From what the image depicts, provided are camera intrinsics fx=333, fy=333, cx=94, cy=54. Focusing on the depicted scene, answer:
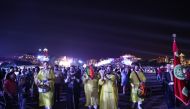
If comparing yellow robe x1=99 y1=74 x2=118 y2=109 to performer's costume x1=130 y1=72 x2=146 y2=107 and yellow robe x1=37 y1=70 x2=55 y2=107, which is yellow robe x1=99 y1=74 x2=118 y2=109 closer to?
performer's costume x1=130 y1=72 x2=146 y2=107

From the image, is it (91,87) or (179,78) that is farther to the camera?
(91,87)

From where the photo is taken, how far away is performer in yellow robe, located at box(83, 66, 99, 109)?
14.8m

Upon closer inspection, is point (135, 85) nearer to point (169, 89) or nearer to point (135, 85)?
point (135, 85)

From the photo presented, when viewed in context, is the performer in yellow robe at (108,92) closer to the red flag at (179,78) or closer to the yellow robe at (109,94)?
the yellow robe at (109,94)

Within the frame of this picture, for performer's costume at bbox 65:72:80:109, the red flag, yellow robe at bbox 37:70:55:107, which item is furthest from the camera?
performer's costume at bbox 65:72:80:109

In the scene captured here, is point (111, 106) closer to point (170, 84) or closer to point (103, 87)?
point (103, 87)

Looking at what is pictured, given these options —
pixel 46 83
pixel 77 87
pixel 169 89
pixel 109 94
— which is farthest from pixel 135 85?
pixel 46 83

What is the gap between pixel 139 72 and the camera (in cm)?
1503

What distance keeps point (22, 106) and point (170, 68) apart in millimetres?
6662

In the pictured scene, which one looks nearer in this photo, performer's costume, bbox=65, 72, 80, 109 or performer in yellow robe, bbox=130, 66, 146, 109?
performer's costume, bbox=65, 72, 80, 109

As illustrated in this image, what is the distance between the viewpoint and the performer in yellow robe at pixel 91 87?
14820mm

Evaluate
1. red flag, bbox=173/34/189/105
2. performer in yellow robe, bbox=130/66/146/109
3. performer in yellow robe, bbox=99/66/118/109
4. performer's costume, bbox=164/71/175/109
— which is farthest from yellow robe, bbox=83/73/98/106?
red flag, bbox=173/34/189/105

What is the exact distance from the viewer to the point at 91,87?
1501cm

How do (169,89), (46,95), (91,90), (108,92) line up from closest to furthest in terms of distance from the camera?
(46,95) → (108,92) → (91,90) → (169,89)
